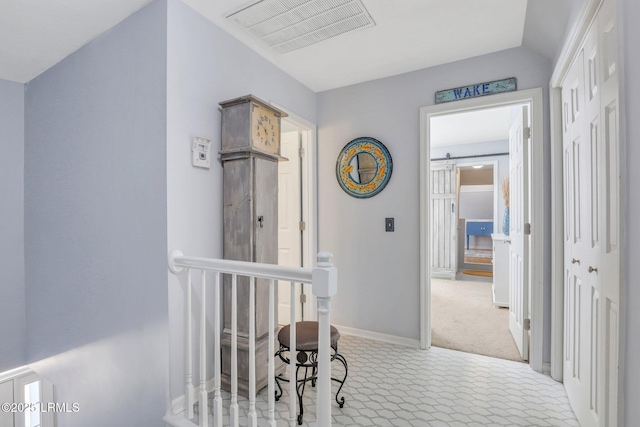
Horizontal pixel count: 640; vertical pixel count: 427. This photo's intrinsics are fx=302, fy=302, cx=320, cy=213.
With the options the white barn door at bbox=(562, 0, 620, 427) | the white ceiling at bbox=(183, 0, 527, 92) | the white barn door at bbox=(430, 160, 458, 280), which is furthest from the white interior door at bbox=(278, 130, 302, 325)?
the white barn door at bbox=(430, 160, 458, 280)

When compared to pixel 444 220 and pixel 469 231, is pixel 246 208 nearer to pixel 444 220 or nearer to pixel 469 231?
pixel 444 220

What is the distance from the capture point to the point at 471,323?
3303mm

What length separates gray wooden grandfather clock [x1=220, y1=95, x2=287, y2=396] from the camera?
6.37ft

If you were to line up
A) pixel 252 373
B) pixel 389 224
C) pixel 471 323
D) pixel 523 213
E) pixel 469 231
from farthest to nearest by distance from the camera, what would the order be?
1. pixel 469 231
2. pixel 471 323
3. pixel 389 224
4. pixel 523 213
5. pixel 252 373

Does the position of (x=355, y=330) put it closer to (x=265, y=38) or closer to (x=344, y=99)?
(x=344, y=99)

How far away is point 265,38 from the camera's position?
222cm

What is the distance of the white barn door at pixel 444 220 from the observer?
19.1 ft

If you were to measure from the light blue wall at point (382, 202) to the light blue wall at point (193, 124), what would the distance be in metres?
1.12

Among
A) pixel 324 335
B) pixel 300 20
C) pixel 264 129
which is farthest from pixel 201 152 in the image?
pixel 324 335

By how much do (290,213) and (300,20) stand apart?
5.68ft

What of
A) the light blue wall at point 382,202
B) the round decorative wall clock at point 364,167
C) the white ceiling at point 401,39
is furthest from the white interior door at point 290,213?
the white ceiling at point 401,39

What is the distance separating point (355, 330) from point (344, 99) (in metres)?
2.30

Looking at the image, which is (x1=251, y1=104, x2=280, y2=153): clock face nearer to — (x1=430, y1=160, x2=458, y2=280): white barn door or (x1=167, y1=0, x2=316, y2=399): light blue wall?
(x1=167, y1=0, x2=316, y2=399): light blue wall

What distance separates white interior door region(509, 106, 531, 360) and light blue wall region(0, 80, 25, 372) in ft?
13.8
